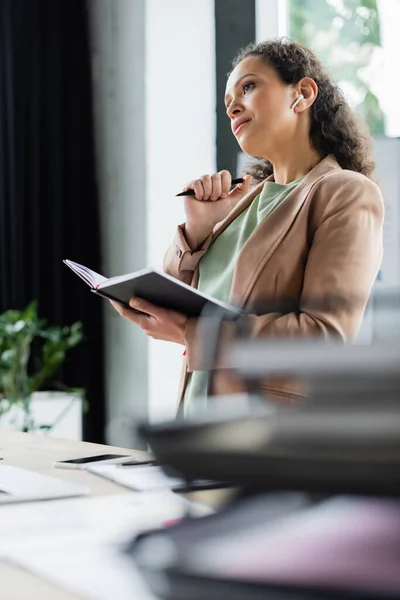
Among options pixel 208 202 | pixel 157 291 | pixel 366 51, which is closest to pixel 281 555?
pixel 157 291

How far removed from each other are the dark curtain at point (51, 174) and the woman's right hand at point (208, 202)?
2.18m

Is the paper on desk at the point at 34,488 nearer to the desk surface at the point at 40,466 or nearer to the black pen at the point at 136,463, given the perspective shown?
the desk surface at the point at 40,466

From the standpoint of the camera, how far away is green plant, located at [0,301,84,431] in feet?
11.8

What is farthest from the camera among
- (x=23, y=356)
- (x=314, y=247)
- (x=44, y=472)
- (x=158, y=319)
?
(x=23, y=356)

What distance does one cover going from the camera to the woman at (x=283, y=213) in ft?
5.36

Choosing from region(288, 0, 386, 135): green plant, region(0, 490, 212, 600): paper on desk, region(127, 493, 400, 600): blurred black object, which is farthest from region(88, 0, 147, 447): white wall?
region(127, 493, 400, 600): blurred black object

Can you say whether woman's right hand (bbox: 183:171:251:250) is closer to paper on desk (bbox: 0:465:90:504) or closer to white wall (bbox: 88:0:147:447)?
paper on desk (bbox: 0:465:90:504)

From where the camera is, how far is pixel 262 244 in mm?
1745

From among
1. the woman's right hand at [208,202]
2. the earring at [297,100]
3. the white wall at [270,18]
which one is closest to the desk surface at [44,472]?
the woman's right hand at [208,202]

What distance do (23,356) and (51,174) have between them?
38.3 inches

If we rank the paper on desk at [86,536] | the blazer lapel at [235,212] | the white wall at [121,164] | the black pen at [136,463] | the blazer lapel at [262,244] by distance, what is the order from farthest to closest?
the white wall at [121,164] → the blazer lapel at [235,212] → the blazer lapel at [262,244] → the black pen at [136,463] → the paper on desk at [86,536]

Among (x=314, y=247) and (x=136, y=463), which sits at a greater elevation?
(x=314, y=247)

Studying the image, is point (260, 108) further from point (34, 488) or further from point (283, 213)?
point (34, 488)

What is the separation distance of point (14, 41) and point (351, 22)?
1632 millimetres
